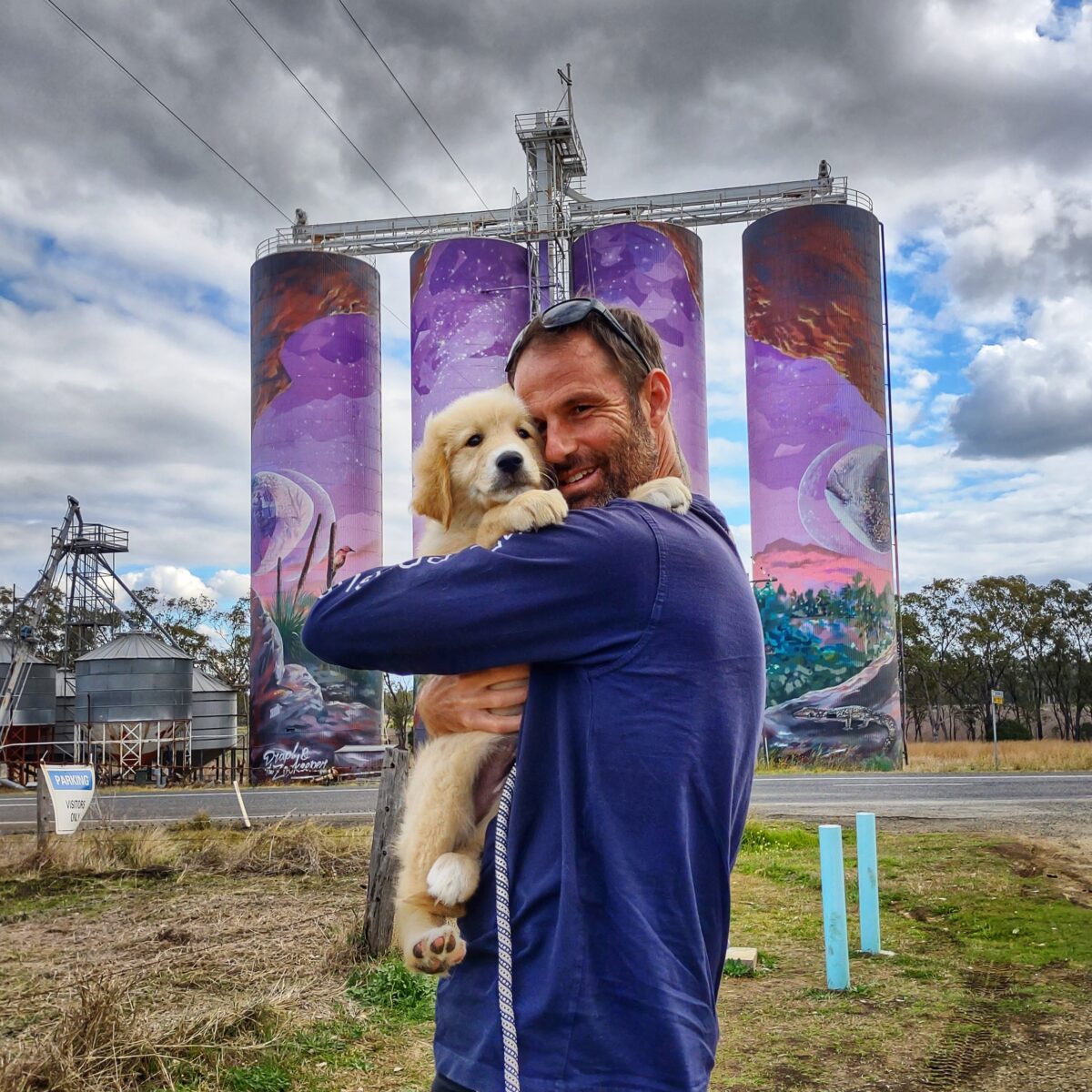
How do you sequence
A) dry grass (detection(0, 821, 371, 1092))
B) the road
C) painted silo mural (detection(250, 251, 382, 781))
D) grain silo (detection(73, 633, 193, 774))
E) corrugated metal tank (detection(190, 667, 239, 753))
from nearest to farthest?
dry grass (detection(0, 821, 371, 1092)), the road, painted silo mural (detection(250, 251, 382, 781)), grain silo (detection(73, 633, 193, 774)), corrugated metal tank (detection(190, 667, 239, 753))

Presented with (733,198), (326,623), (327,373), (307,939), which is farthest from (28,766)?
(326,623)

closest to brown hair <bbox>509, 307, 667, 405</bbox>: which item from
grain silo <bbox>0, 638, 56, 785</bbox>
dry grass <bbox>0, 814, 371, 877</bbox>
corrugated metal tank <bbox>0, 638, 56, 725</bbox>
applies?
dry grass <bbox>0, 814, 371, 877</bbox>

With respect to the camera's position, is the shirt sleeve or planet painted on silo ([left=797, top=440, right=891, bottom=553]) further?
planet painted on silo ([left=797, top=440, right=891, bottom=553])

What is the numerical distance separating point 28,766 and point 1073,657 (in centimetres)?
5074

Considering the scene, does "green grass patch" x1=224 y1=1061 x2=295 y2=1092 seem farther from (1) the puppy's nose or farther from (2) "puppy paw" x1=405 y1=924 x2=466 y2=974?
(1) the puppy's nose

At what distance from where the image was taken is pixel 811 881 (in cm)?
1125

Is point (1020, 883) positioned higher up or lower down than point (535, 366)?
lower down

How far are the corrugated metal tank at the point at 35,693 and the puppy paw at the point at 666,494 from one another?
144ft

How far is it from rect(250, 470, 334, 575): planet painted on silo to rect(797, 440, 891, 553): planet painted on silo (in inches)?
657

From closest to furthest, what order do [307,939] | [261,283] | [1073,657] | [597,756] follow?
[597,756] < [307,939] < [261,283] < [1073,657]

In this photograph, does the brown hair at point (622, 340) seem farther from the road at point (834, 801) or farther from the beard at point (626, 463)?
the road at point (834, 801)

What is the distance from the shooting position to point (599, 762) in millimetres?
1856

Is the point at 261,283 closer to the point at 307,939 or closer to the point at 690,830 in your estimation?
the point at 307,939

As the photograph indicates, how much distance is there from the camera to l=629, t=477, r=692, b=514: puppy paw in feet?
7.18
